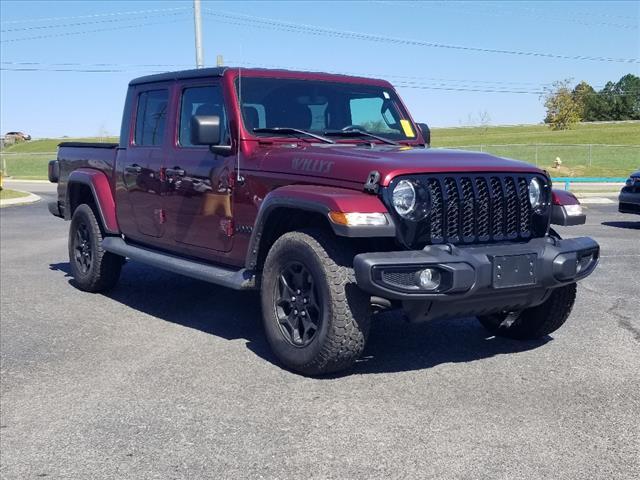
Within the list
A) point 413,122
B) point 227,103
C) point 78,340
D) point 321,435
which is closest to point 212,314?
point 78,340

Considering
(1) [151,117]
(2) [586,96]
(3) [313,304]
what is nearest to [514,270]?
(3) [313,304]

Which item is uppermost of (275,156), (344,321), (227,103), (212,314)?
(227,103)

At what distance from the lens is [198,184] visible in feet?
19.3

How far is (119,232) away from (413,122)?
2.94m

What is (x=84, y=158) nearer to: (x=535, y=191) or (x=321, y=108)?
(x=321, y=108)

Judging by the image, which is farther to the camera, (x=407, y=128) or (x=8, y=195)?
(x=8, y=195)

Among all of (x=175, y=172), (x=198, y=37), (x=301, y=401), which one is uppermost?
(x=198, y=37)

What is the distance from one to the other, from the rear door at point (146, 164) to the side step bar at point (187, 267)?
144 mm

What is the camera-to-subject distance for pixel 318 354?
15.1 feet

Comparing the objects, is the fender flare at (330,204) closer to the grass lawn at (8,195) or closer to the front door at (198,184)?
the front door at (198,184)

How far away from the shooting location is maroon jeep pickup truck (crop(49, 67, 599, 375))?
14.6 ft

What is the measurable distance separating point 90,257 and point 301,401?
13.1 feet

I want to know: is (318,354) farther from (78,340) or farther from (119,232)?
(119,232)

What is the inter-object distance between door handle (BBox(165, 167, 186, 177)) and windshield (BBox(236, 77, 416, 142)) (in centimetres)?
77
